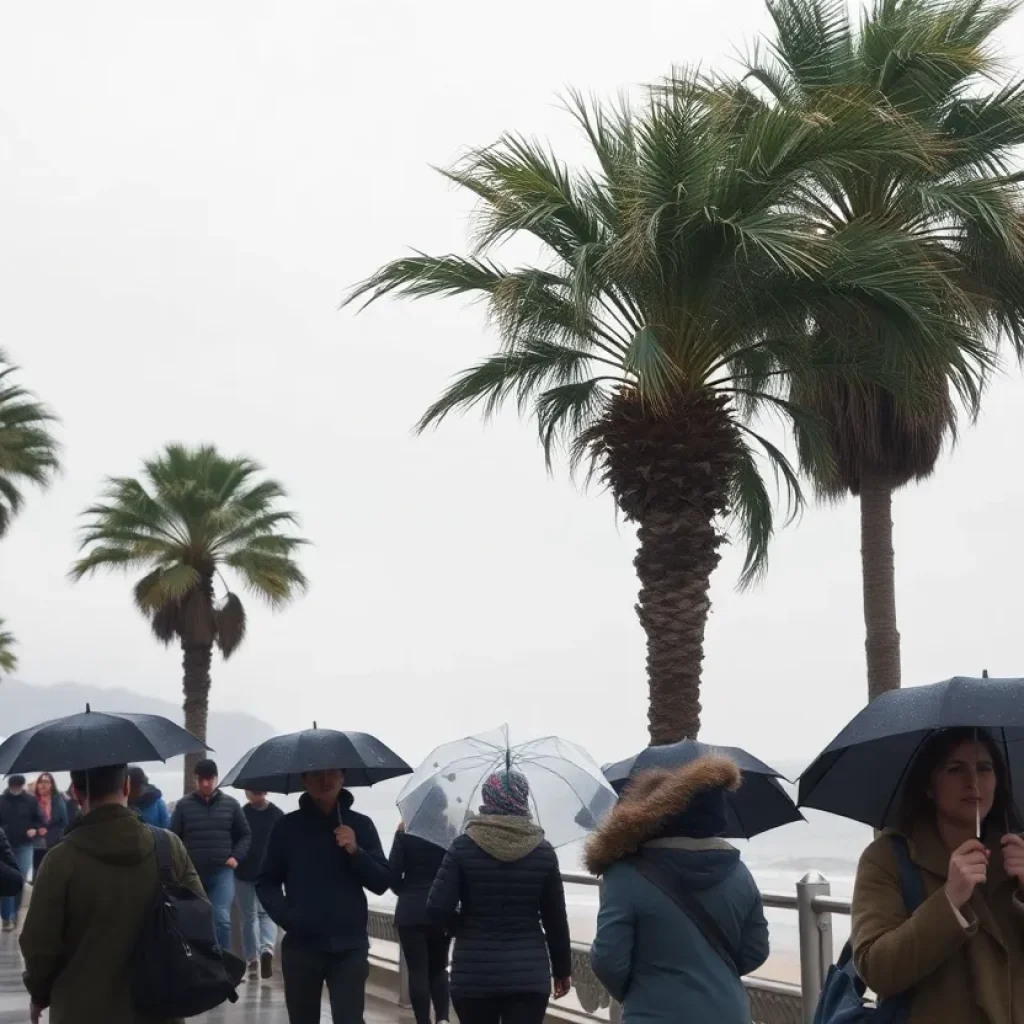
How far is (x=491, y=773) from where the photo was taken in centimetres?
822

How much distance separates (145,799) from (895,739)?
9.97 meters

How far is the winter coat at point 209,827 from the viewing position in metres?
13.4

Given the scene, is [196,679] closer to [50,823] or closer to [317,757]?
[50,823]

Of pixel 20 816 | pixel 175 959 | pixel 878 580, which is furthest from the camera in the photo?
pixel 878 580

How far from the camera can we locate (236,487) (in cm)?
3972

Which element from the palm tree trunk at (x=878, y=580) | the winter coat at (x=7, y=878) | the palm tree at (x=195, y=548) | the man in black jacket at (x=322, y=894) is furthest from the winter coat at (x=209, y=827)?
the palm tree at (x=195, y=548)

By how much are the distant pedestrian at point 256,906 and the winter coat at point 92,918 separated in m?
7.76

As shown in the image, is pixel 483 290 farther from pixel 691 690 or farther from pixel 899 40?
pixel 899 40

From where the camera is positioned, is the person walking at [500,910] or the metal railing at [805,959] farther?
the metal railing at [805,959]

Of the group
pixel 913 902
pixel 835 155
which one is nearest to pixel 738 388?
pixel 835 155

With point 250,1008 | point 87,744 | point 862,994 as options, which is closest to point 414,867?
point 87,744

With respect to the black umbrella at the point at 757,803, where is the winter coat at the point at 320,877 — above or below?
below

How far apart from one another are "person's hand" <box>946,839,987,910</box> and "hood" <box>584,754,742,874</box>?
1309 mm

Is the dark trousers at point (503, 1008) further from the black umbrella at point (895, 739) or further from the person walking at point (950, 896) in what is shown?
the person walking at point (950, 896)
